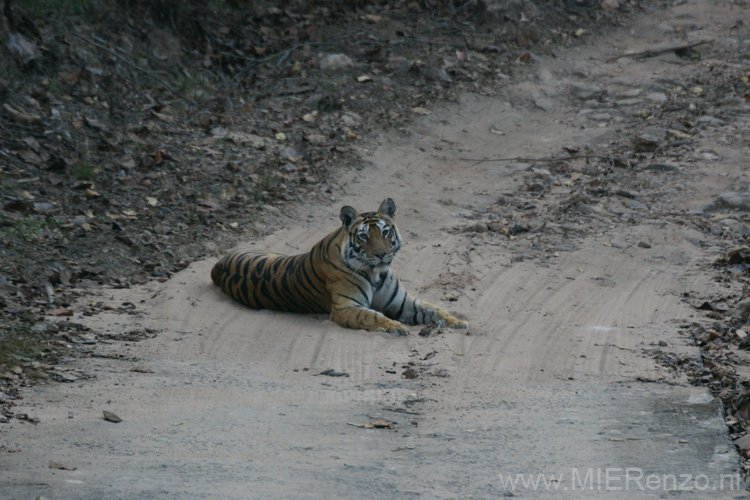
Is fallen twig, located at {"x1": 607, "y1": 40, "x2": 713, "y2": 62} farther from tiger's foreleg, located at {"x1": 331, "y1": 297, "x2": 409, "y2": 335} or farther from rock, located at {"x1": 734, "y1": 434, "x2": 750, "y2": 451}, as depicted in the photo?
rock, located at {"x1": 734, "y1": 434, "x2": 750, "y2": 451}

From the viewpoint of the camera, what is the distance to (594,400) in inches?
181

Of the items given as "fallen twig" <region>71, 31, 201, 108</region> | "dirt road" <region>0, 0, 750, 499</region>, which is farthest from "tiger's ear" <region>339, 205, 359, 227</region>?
"fallen twig" <region>71, 31, 201, 108</region>

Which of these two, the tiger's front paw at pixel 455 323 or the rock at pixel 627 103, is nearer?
the tiger's front paw at pixel 455 323

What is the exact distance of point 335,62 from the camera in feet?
39.0

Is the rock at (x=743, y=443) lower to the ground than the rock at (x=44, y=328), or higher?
lower

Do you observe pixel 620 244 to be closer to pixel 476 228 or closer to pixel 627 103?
pixel 476 228

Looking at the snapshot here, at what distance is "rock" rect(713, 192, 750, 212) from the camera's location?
865cm

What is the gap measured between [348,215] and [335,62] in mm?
5664

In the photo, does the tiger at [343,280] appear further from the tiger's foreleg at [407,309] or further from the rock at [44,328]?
the rock at [44,328]

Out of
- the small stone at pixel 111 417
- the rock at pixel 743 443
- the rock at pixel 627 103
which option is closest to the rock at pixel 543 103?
the rock at pixel 627 103

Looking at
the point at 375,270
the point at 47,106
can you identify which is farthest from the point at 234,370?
the point at 47,106

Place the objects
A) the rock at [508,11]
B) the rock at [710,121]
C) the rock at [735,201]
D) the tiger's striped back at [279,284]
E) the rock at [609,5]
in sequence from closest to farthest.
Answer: the tiger's striped back at [279,284]
the rock at [735,201]
the rock at [710,121]
the rock at [508,11]
the rock at [609,5]

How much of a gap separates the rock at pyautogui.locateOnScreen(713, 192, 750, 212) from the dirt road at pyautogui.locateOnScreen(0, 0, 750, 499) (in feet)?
0.78

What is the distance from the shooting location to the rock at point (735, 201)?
8.65 meters
